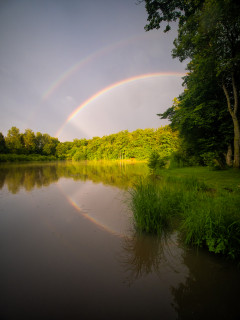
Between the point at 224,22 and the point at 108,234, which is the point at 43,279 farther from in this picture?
the point at 224,22

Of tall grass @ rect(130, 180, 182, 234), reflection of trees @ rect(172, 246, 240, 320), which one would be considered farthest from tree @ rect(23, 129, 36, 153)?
reflection of trees @ rect(172, 246, 240, 320)

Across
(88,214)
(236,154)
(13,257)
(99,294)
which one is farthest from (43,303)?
(236,154)

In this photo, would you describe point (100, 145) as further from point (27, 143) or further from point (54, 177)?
point (54, 177)

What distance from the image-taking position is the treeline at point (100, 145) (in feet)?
156

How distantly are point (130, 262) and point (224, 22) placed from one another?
14.0 meters

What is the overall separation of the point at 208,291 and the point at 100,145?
7064 cm

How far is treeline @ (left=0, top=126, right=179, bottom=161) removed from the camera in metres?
47.7

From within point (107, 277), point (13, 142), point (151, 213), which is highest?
point (13, 142)

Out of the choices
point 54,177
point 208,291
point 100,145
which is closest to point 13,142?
point 100,145

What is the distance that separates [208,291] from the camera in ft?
7.39

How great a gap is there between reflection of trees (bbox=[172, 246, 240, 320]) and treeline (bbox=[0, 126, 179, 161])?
3861 centimetres

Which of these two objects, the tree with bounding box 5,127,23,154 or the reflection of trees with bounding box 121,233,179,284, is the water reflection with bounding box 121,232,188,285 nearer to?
the reflection of trees with bounding box 121,233,179,284

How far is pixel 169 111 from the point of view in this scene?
57.6ft

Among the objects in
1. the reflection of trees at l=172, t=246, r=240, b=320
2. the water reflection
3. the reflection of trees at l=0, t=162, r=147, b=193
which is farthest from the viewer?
the reflection of trees at l=0, t=162, r=147, b=193
